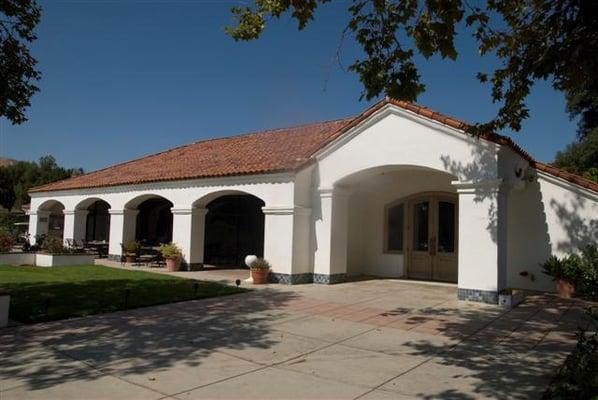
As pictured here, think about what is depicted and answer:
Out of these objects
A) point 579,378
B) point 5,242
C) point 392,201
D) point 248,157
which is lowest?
point 579,378

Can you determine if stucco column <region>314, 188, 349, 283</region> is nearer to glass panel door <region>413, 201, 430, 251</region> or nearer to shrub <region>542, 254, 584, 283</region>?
glass panel door <region>413, 201, 430, 251</region>

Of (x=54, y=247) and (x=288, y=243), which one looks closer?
(x=288, y=243)

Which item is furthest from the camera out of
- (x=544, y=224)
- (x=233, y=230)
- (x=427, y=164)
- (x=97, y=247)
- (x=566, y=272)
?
(x=97, y=247)

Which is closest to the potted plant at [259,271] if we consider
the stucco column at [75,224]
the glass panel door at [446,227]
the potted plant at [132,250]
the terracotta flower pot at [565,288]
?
the glass panel door at [446,227]

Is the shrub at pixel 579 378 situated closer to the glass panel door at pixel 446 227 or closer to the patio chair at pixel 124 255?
the glass panel door at pixel 446 227

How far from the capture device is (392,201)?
15.7 meters

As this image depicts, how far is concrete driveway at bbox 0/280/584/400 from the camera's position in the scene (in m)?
5.00

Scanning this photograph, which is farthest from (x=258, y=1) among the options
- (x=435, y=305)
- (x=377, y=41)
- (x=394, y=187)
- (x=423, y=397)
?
(x=394, y=187)

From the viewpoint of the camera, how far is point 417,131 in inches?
470

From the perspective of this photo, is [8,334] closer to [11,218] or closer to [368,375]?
[368,375]

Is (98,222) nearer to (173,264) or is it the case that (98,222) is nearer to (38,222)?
(38,222)

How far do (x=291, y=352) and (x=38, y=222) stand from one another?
2373 centimetres

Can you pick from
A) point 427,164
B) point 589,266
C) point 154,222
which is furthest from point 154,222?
point 589,266

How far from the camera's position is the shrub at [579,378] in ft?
14.3
